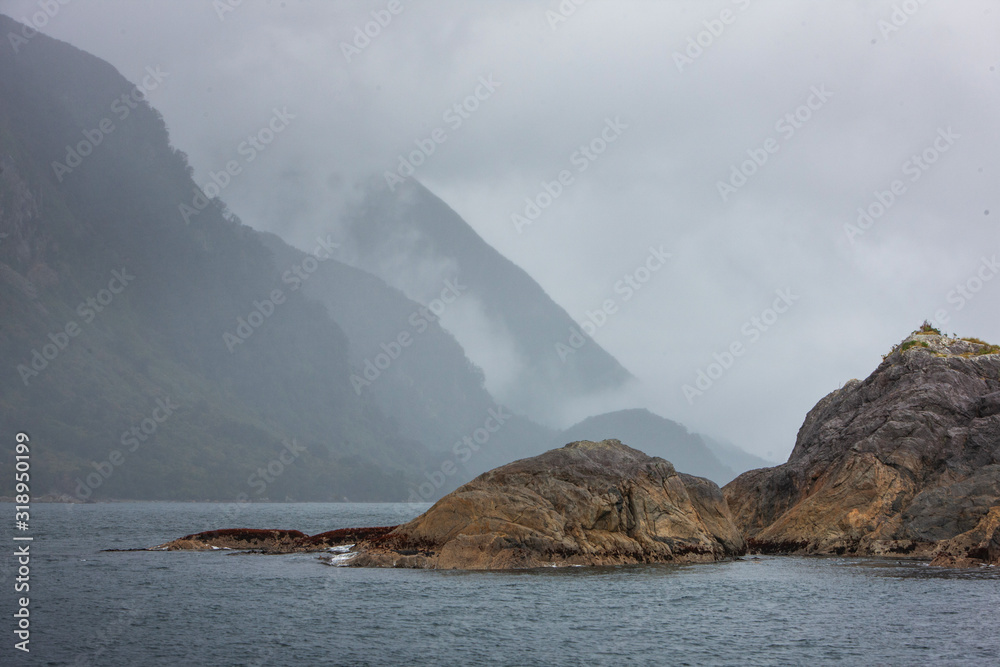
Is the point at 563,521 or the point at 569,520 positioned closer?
the point at 563,521

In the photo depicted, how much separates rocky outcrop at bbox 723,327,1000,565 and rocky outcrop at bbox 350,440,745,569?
1077cm

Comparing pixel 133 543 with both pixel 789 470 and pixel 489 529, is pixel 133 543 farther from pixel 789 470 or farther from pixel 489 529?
pixel 789 470

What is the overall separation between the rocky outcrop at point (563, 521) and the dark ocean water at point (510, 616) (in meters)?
2.61

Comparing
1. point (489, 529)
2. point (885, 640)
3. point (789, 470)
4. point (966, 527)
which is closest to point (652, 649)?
point (885, 640)

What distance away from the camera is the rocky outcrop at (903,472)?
61.2 metres

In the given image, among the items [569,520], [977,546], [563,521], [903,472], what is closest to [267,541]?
[563,521]

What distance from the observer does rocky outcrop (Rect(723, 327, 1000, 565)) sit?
201 ft

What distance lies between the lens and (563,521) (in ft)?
189

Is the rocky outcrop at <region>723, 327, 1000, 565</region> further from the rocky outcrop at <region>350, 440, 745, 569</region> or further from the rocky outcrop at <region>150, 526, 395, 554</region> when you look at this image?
the rocky outcrop at <region>150, 526, 395, 554</region>

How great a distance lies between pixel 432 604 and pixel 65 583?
22616mm

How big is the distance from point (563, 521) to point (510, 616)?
63.4ft

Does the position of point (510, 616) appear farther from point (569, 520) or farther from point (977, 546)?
point (977, 546)

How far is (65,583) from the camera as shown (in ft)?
160

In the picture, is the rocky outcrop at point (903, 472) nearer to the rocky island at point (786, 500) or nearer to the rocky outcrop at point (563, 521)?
the rocky island at point (786, 500)
